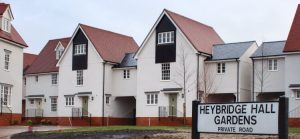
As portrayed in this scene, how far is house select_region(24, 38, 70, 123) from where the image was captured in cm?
5897

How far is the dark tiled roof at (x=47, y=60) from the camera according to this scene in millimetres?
60094

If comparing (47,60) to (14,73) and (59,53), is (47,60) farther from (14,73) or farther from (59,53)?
(14,73)

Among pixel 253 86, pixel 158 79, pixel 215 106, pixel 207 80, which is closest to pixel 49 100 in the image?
pixel 158 79

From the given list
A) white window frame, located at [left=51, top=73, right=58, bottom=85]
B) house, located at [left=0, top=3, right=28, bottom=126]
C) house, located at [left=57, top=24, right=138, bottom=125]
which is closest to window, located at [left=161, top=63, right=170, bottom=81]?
house, located at [left=57, top=24, right=138, bottom=125]

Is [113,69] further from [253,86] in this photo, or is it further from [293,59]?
[293,59]

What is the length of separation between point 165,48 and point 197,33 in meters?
4.23

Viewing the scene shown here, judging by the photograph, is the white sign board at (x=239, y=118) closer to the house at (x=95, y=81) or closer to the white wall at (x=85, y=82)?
the house at (x=95, y=81)

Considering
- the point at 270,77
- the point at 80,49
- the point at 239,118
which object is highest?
the point at 80,49

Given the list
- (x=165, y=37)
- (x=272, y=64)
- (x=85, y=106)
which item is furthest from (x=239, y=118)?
(x=85, y=106)

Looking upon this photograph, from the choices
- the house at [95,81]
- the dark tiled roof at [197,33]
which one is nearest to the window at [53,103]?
the house at [95,81]

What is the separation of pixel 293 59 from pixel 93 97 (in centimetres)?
2123

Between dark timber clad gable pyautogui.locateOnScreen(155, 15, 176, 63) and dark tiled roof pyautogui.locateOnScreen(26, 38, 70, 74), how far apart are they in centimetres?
1601

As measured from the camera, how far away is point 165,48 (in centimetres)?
4756

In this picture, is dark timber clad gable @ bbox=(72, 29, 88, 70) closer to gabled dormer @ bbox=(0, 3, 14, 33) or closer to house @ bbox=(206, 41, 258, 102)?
gabled dormer @ bbox=(0, 3, 14, 33)
